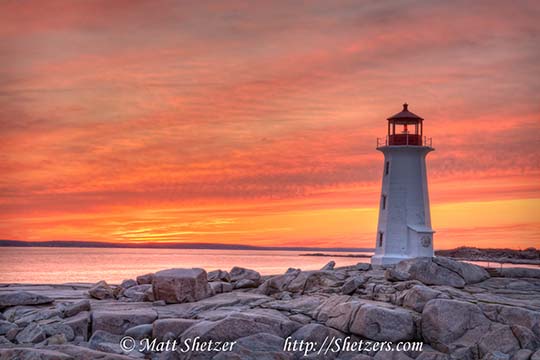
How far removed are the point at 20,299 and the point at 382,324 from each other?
10.7 m

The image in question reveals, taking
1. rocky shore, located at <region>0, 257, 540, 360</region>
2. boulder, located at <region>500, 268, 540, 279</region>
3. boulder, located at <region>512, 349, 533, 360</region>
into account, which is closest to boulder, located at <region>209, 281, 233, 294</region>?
rocky shore, located at <region>0, 257, 540, 360</region>

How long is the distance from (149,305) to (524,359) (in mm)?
10088

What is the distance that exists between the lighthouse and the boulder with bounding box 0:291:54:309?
15.2 metres

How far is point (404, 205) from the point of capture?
96.4ft

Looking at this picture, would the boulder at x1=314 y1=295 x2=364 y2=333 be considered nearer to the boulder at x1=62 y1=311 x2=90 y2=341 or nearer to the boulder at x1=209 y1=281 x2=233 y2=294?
the boulder at x1=209 y1=281 x2=233 y2=294

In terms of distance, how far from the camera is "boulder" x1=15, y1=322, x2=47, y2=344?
49.8 feet

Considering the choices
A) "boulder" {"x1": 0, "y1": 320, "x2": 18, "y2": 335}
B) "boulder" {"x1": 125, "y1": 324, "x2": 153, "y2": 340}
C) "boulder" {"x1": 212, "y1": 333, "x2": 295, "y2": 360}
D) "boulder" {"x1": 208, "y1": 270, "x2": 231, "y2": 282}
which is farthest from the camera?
"boulder" {"x1": 208, "y1": 270, "x2": 231, "y2": 282}

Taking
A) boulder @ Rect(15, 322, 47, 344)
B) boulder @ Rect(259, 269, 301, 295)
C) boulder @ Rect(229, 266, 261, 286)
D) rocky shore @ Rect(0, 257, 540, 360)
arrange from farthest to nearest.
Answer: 1. boulder @ Rect(229, 266, 261, 286)
2. boulder @ Rect(259, 269, 301, 295)
3. boulder @ Rect(15, 322, 47, 344)
4. rocky shore @ Rect(0, 257, 540, 360)

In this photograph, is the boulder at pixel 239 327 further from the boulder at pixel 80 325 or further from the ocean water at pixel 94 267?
the ocean water at pixel 94 267

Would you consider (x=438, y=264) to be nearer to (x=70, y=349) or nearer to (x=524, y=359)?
(x=524, y=359)

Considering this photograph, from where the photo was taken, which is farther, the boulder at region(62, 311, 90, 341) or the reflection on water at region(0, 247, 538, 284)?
the reflection on water at region(0, 247, 538, 284)

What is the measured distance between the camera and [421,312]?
16125 millimetres

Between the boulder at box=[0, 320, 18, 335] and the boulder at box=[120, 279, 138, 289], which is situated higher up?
the boulder at box=[120, 279, 138, 289]

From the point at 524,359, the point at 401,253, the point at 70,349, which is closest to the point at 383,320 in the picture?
the point at 524,359
